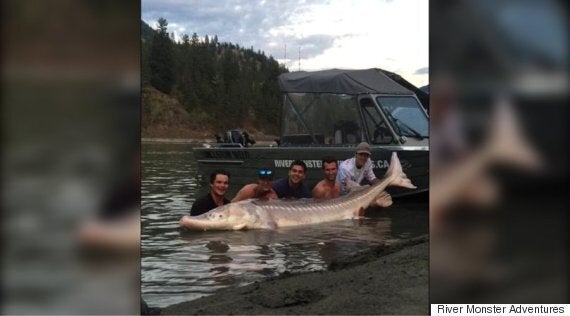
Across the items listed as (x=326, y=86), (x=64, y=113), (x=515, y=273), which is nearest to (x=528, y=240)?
(x=515, y=273)

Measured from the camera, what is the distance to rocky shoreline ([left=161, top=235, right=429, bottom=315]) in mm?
3859

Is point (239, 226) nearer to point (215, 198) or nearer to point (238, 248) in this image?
point (215, 198)

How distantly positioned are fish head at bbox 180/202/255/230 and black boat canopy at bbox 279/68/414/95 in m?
5.64

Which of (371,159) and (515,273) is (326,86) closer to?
(371,159)

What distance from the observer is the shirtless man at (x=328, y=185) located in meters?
11.9

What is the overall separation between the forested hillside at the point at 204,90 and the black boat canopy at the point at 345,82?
4840 centimetres

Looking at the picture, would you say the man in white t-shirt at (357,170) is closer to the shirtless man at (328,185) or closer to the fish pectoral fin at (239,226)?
the shirtless man at (328,185)

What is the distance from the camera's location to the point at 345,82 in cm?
1444

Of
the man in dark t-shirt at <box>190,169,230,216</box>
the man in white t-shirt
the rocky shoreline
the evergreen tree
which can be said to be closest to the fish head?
the man in dark t-shirt at <box>190,169,230,216</box>

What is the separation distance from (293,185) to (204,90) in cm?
8332

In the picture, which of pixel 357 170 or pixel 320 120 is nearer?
pixel 357 170

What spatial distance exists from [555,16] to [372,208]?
10.6 metres

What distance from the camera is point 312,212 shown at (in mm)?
10266

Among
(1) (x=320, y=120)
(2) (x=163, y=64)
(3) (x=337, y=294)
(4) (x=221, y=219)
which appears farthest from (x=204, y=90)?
(3) (x=337, y=294)
